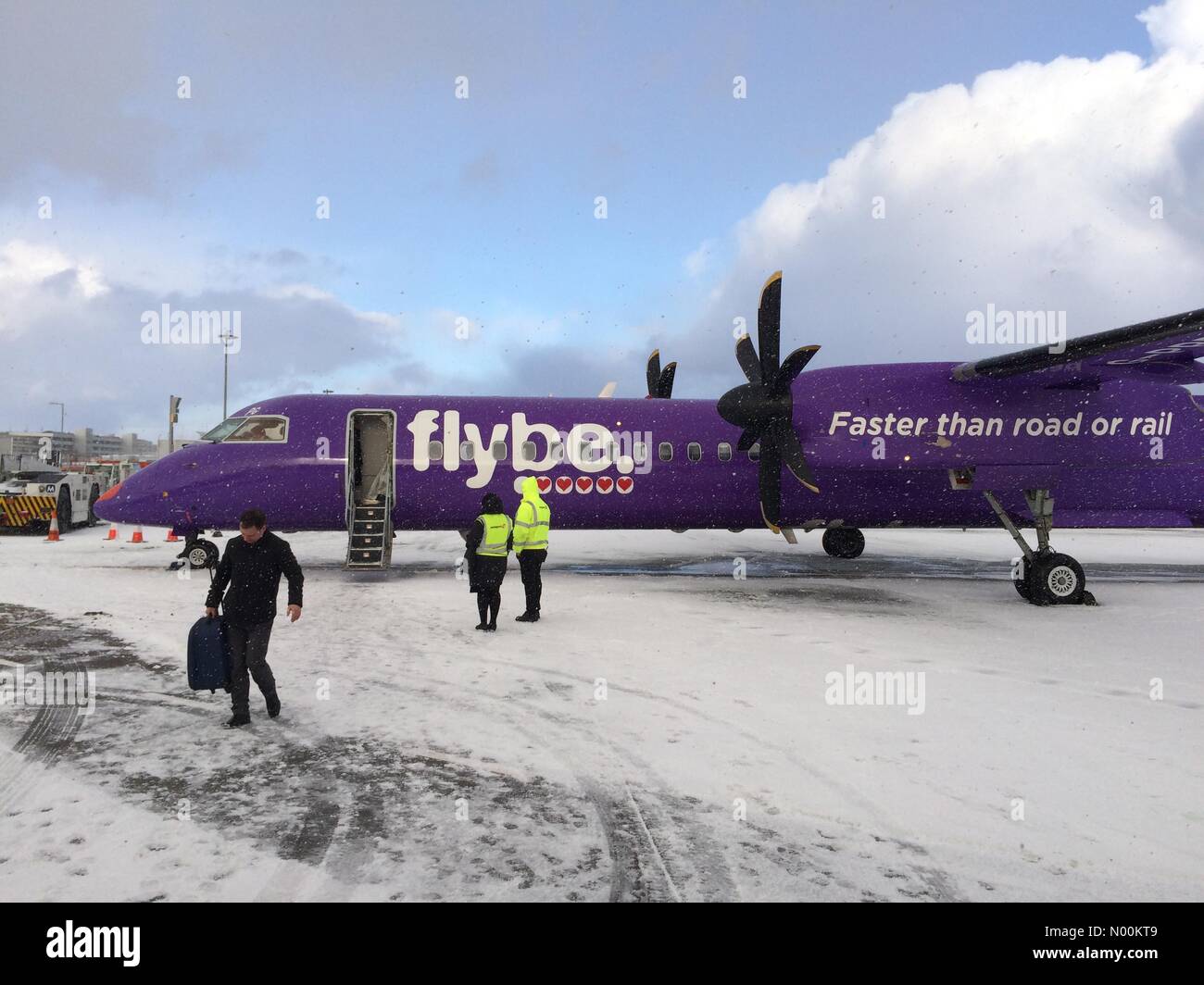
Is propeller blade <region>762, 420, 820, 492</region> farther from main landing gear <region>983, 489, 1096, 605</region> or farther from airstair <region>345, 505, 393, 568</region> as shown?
airstair <region>345, 505, 393, 568</region>

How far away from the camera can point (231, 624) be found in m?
5.54

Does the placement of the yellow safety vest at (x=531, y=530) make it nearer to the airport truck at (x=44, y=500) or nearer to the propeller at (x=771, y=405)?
the propeller at (x=771, y=405)

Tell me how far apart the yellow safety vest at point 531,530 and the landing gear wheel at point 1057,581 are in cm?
819

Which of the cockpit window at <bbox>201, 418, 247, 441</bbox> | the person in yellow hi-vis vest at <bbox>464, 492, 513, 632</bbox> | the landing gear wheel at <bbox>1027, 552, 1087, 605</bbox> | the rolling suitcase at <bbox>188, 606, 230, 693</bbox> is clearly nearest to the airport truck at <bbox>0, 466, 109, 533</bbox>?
the cockpit window at <bbox>201, 418, 247, 441</bbox>

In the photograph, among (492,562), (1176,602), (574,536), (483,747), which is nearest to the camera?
(483,747)

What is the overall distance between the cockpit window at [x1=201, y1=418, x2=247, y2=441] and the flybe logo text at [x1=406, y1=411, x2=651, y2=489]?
3.46 m

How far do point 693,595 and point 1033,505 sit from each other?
636 cm

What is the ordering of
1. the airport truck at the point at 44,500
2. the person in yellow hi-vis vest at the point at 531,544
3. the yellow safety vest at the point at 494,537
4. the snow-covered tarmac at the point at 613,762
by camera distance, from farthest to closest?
the airport truck at the point at 44,500, the person in yellow hi-vis vest at the point at 531,544, the yellow safety vest at the point at 494,537, the snow-covered tarmac at the point at 613,762

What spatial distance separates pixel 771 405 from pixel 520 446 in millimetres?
5133

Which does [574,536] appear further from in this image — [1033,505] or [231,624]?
[231,624]

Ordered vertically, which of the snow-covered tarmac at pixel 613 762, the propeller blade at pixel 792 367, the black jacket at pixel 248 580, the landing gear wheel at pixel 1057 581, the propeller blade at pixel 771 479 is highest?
the propeller blade at pixel 792 367

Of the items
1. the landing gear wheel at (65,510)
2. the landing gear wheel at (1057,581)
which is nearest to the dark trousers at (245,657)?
the landing gear wheel at (1057,581)

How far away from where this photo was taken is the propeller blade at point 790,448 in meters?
11.6
